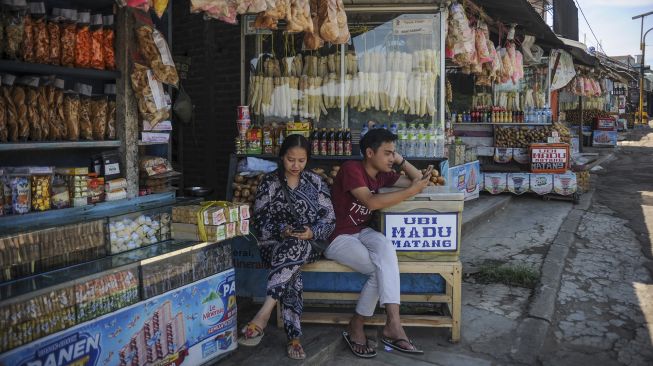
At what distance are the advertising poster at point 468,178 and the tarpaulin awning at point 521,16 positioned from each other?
2.38m

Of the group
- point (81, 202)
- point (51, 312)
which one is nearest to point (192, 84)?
point (81, 202)

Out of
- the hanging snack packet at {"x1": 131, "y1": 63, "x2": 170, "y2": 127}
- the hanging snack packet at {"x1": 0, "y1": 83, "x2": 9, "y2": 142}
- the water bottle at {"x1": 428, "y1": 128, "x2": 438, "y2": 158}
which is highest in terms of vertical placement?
the hanging snack packet at {"x1": 131, "y1": 63, "x2": 170, "y2": 127}

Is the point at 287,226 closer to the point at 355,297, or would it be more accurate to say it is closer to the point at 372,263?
the point at 372,263

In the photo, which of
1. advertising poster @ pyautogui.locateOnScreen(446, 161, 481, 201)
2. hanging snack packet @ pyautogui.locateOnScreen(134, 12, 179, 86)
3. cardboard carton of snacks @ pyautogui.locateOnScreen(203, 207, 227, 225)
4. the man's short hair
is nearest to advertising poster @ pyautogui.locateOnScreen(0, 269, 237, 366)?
cardboard carton of snacks @ pyautogui.locateOnScreen(203, 207, 227, 225)

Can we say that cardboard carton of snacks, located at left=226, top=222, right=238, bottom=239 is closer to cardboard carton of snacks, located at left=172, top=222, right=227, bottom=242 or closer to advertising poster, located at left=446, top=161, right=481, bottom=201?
cardboard carton of snacks, located at left=172, top=222, right=227, bottom=242

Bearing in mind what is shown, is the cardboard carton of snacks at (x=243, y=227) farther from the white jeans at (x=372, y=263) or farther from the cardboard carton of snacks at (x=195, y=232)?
the white jeans at (x=372, y=263)

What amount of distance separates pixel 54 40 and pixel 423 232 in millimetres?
2844

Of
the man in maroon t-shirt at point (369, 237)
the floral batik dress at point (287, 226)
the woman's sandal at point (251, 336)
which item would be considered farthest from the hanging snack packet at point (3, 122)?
the man in maroon t-shirt at point (369, 237)

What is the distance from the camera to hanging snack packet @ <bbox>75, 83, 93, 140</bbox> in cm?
359

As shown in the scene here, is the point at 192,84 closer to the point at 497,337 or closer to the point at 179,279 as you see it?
the point at 179,279

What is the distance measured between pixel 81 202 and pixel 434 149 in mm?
3280

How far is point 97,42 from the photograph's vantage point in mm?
3580

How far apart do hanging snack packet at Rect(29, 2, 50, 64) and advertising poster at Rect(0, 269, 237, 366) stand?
1.67m

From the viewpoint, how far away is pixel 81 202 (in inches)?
134
